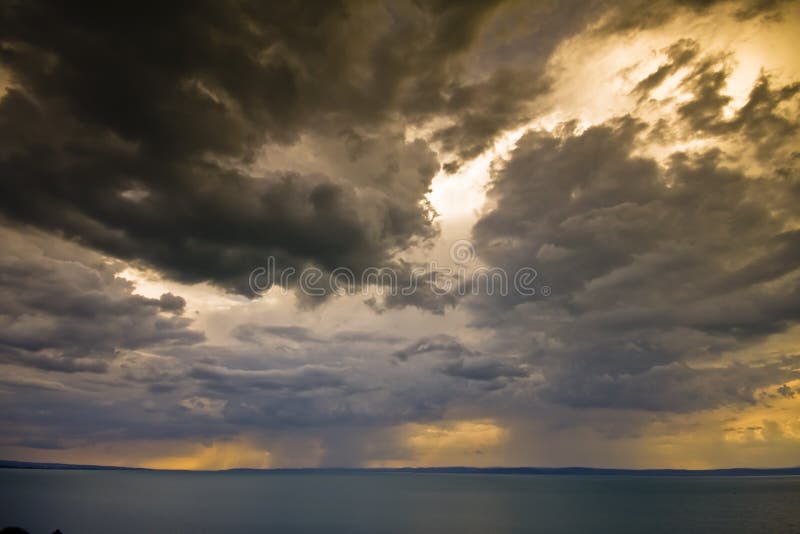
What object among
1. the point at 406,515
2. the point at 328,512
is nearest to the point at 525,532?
the point at 406,515

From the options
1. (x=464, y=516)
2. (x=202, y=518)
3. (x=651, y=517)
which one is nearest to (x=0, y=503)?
(x=202, y=518)

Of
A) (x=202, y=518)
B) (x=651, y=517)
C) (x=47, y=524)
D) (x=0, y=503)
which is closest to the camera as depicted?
(x=47, y=524)

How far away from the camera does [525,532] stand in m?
91.4

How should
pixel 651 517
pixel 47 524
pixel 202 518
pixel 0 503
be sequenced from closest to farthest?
1. pixel 47 524
2. pixel 202 518
3. pixel 651 517
4. pixel 0 503

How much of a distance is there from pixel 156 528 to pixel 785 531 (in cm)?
12111

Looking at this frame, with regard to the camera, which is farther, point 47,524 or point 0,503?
point 0,503

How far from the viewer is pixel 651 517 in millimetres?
116562

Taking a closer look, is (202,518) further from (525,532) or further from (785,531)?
(785,531)

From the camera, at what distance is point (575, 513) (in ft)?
423

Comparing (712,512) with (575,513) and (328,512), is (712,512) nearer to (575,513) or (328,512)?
(575,513)

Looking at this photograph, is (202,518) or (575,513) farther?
(575,513)

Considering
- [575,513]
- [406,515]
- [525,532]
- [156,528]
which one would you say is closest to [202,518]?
[156,528]

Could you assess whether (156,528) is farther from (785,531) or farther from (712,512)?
(712,512)

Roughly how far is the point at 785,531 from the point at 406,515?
7934 cm
